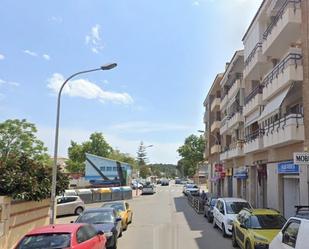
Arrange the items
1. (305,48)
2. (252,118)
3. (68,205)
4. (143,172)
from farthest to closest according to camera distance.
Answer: (143,172)
(252,118)
(68,205)
(305,48)

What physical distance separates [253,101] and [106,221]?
55.0 ft

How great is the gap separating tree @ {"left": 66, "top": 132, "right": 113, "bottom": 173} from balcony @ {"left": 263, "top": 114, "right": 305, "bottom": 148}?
69422 millimetres

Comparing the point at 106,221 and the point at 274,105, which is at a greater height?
the point at 274,105

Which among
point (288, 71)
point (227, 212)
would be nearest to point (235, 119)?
point (288, 71)

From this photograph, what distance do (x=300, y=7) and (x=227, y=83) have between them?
86.1ft

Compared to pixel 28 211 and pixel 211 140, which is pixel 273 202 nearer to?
pixel 28 211

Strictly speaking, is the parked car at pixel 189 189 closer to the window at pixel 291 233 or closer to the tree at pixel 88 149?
the tree at pixel 88 149

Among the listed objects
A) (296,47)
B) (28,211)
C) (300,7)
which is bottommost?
(28,211)

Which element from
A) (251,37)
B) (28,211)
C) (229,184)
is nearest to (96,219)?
(28,211)

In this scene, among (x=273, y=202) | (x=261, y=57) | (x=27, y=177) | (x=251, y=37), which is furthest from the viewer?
(x=251, y=37)

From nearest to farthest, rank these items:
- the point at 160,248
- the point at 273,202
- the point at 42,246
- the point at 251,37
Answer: the point at 42,246
the point at 160,248
the point at 273,202
the point at 251,37

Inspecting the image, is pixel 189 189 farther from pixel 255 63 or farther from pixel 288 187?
pixel 288 187

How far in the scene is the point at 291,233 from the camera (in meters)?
9.18

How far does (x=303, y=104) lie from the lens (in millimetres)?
22391
